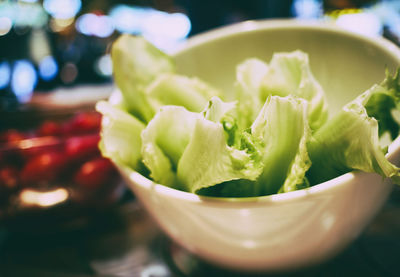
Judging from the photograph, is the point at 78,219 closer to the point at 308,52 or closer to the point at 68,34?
the point at 308,52

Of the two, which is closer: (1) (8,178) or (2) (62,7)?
(1) (8,178)

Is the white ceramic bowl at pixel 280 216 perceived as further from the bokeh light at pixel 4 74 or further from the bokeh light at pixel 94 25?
the bokeh light at pixel 94 25

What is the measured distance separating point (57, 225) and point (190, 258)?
6.0 inches

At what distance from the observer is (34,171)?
0.39 m

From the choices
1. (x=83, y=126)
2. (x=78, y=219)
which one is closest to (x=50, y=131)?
(x=83, y=126)

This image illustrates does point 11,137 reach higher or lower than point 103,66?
higher

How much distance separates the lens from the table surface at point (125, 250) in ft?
0.96

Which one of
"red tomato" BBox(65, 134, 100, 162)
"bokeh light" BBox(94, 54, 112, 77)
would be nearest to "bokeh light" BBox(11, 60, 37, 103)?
"bokeh light" BBox(94, 54, 112, 77)

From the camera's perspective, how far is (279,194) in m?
0.21

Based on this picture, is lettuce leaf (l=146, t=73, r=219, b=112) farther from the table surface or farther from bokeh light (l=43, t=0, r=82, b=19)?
bokeh light (l=43, t=0, r=82, b=19)

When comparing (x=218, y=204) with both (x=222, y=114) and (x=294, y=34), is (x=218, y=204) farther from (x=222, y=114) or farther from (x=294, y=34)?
(x=294, y=34)

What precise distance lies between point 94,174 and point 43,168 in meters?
0.05

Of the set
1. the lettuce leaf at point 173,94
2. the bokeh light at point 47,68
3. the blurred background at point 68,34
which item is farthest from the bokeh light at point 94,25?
the lettuce leaf at point 173,94

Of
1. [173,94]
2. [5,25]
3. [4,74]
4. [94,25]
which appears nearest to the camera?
[173,94]
